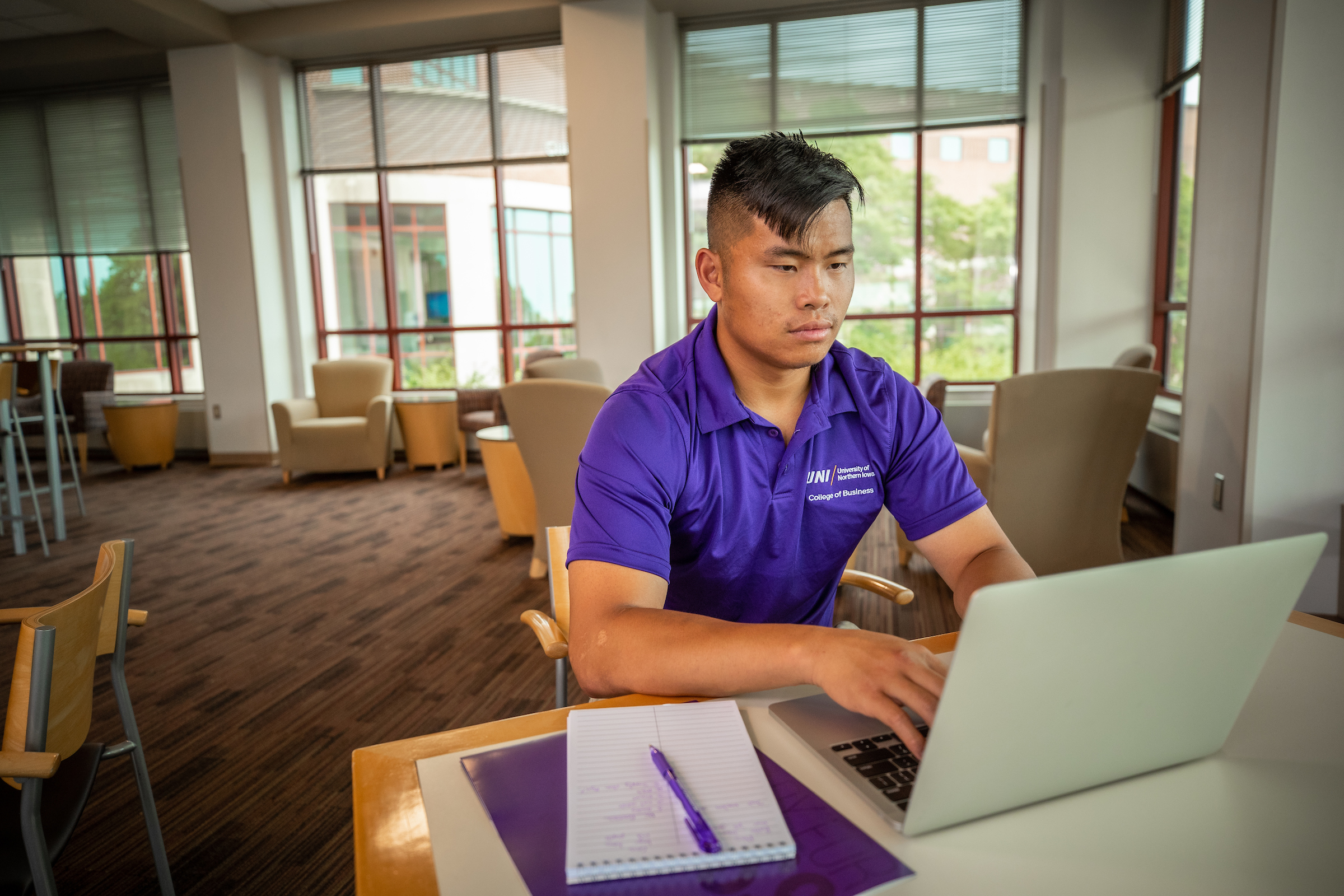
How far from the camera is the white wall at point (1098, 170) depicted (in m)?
5.28

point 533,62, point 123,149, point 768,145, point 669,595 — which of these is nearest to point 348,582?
point 669,595

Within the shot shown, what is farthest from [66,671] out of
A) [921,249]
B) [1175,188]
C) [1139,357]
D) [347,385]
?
[921,249]

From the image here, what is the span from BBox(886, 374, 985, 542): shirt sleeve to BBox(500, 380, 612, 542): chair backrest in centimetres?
183

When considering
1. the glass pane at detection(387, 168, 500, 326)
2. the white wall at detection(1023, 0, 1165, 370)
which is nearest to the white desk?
the white wall at detection(1023, 0, 1165, 370)

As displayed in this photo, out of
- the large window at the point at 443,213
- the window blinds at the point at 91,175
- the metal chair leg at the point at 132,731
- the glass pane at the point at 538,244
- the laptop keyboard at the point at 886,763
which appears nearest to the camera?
the laptop keyboard at the point at 886,763

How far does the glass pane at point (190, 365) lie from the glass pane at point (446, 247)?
2072mm

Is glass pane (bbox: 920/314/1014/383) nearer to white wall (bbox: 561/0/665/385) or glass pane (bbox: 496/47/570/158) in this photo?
white wall (bbox: 561/0/665/385)

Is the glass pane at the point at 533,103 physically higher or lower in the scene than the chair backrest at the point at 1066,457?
higher

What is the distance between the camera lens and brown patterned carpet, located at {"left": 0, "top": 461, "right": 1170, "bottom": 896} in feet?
6.19

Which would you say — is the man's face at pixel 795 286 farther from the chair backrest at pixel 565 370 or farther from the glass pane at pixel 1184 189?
the glass pane at pixel 1184 189

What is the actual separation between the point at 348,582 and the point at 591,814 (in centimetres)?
353

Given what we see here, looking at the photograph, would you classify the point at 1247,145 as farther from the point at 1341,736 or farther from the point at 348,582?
the point at 348,582

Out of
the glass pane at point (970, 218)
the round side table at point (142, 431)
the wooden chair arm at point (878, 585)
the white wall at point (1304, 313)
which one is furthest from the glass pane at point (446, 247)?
the wooden chair arm at point (878, 585)

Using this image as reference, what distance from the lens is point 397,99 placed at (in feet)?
23.2
